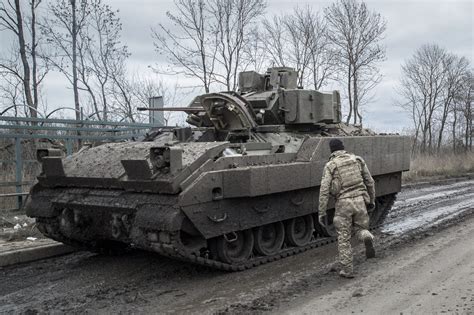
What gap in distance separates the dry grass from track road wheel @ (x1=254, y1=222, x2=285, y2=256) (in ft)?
47.9

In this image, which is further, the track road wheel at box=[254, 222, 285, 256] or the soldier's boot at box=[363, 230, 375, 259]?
the track road wheel at box=[254, 222, 285, 256]

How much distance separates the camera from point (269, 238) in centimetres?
791

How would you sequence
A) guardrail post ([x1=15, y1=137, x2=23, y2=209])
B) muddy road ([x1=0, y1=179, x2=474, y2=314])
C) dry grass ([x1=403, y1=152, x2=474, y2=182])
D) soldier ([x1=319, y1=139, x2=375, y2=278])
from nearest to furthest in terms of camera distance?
muddy road ([x1=0, y1=179, x2=474, y2=314]) < soldier ([x1=319, y1=139, x2=375, y2=278]) < guardrail post ([x1=15, y1=137, x2=23, y2=209]) < dry grass ([x1=403, y1=152, x2=474, y2=182])

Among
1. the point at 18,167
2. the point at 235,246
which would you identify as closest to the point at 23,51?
the point at 18,167

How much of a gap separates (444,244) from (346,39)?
16.6 m

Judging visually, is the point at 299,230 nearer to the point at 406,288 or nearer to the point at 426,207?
the point at 406,288

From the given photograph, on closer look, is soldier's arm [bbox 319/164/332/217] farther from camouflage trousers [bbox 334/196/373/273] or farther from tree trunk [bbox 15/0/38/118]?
tree trunk [bbox 15/0/38/118]

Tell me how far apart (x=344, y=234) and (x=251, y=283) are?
123 cm

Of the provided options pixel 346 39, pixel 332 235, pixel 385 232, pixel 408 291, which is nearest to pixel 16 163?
pixel 332 235

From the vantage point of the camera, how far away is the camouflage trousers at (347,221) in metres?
6.51

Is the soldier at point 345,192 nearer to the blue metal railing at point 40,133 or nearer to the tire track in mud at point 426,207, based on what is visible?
the tire track in mud at point 426,207

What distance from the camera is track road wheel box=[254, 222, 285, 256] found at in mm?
7547

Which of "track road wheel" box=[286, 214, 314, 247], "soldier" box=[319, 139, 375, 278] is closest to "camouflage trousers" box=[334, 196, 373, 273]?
"soldier" box=[319, 139, 375, 278]

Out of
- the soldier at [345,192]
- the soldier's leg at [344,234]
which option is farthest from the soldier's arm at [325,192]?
the soldier's leg at [344,234]
